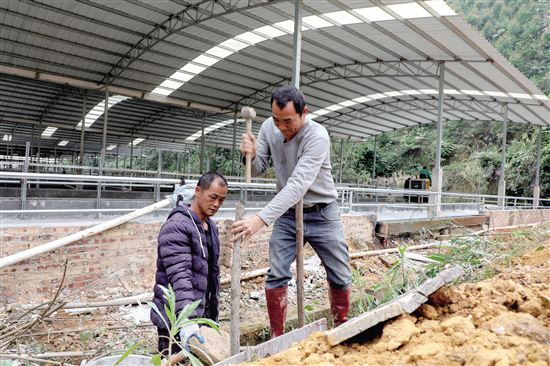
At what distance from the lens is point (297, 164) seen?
107 inches

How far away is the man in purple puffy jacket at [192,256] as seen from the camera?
8.32 ft

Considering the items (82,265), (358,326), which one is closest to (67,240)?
(82,265)

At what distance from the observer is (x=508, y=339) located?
1543 mm

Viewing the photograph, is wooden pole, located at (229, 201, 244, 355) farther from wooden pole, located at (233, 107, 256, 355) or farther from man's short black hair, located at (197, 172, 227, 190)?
man's short black hair, located at (197, 172, 227, 190)

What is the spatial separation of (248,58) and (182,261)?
1256 centimetres

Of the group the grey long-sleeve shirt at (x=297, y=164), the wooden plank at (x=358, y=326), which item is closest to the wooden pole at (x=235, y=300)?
the grey long-sleeve shirt at (x=297, y=164)

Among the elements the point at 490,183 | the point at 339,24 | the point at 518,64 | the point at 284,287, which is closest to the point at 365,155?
the point at 490,183

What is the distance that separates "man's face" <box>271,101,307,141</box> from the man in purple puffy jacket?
22.2 inches

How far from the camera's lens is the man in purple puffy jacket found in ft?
8.32

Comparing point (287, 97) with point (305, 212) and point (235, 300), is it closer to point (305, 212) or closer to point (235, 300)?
point (305, 212)

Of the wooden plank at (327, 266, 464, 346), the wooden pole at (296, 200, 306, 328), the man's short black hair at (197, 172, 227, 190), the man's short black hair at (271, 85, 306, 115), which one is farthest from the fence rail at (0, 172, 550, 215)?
the wooden plank at (327, 266, 464, 346)

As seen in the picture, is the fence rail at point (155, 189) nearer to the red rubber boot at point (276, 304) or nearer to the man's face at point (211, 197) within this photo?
the man's face at point (211, 197)

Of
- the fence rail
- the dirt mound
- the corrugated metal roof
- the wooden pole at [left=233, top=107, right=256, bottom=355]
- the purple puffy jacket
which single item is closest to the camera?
the dirt mound

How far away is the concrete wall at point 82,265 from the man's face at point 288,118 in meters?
2.64
